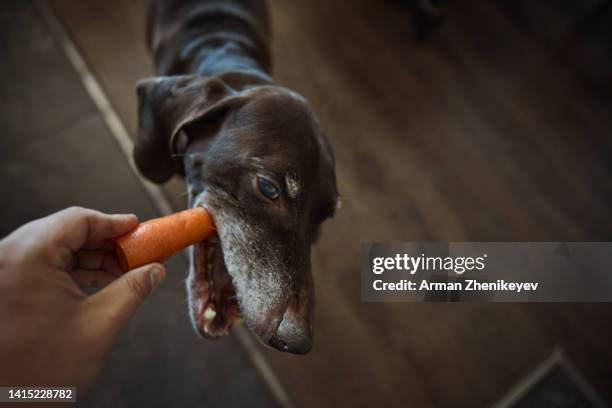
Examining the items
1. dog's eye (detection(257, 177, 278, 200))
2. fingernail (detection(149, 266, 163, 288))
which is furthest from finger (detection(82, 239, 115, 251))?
dog's eye (detection(257, 177, 278, 200))

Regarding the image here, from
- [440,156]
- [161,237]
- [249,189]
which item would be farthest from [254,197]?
[440,156]

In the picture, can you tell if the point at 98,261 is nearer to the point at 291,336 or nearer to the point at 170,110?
the point at 170,110

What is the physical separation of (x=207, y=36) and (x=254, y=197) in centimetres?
102

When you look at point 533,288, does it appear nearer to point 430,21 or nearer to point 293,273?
point 293,273

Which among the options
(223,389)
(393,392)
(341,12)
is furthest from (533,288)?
(341,12)

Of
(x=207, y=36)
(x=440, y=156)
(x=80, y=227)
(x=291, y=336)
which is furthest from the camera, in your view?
(x=440, y=156)

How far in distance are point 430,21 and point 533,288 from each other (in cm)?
210

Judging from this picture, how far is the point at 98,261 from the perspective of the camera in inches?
59.0

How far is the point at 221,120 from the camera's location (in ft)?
5.17

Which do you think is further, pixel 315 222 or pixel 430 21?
pixel 430 21

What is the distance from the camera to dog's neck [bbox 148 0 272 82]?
6.61ft

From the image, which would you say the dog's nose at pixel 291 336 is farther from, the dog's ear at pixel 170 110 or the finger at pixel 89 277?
the dog's ear at pixel 170 110

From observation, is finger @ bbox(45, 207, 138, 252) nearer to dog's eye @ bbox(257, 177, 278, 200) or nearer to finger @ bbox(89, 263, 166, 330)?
finger @ bbox(89, 263, 166, 330)

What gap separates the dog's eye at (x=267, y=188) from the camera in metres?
1.46
